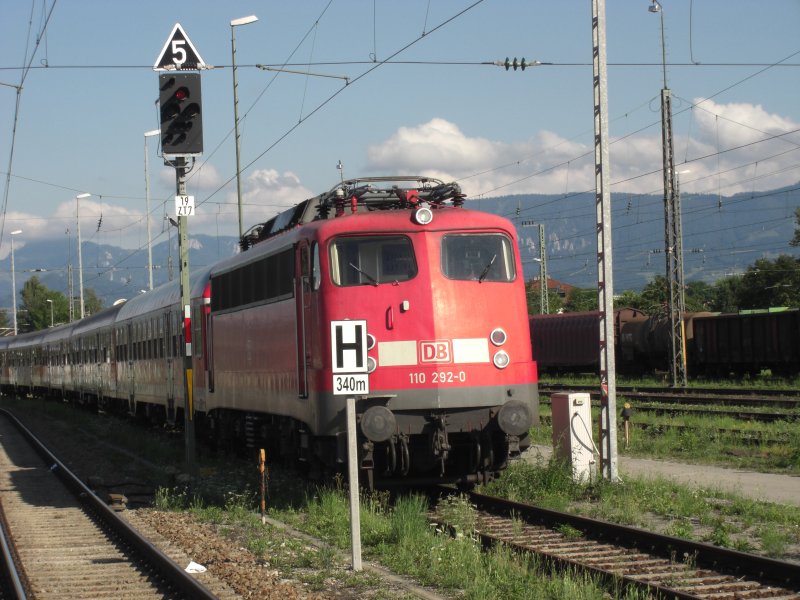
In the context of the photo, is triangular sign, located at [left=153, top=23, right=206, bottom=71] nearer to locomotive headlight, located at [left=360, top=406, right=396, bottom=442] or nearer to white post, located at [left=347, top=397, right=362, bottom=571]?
locomotive headlight, located at [left=360, top=406, right=396, bottom=442]

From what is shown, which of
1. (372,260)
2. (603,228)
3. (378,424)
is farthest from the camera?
(603,228)

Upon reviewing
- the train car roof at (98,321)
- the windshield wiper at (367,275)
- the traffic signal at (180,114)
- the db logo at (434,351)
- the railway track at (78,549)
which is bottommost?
the railway track at (78,549)

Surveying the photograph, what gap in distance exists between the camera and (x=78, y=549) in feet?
38.9

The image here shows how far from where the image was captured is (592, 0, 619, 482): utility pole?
14.3 metres

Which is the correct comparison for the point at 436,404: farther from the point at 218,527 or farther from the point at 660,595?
the point at 660,595

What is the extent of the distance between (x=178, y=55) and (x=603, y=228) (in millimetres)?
6855

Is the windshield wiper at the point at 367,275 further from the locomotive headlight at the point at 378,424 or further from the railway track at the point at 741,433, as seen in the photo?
the railway track at the point at 741,433

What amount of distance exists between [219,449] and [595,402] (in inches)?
515

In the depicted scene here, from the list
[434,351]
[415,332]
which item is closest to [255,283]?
[415,332]

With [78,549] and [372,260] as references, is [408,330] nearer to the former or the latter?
[372,260]

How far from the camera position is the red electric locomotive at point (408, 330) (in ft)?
41.1

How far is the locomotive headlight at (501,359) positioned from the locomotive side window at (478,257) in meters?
0.92

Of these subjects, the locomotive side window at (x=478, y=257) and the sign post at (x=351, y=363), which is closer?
the sign post at (x=351, y=363)

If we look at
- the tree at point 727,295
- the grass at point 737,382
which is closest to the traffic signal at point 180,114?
the grass at point 737,382
